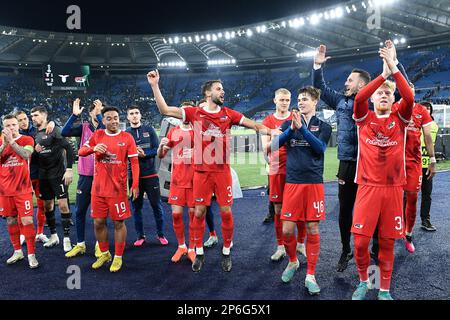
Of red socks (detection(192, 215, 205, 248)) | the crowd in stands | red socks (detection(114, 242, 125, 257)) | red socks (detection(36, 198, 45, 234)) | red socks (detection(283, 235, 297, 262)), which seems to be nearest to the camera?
red socks (detection(283, 235, 297, 262))

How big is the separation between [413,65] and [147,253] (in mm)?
35912

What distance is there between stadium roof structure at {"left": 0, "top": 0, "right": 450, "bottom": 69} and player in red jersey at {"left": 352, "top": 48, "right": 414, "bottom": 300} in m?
23.8

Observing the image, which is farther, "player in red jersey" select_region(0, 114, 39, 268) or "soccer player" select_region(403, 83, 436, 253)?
"soccer player" select_region(403, 83, 436, 253)

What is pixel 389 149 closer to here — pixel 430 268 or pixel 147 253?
pixel 430 268

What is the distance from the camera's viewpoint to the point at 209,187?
4.40 meters

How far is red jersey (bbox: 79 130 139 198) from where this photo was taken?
4.46 m

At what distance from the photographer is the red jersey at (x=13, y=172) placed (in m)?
4.62

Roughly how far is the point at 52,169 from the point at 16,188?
957 mm

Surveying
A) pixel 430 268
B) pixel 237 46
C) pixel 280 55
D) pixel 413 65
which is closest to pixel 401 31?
pixel 413 65

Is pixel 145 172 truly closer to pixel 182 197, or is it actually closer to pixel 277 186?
pixel 182 197

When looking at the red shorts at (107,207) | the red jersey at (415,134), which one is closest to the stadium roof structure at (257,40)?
the red jersey at (415,134)

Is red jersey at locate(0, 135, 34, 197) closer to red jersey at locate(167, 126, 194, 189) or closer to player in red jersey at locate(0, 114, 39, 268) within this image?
player in red jersey at locate(0, 114, 39, 268)

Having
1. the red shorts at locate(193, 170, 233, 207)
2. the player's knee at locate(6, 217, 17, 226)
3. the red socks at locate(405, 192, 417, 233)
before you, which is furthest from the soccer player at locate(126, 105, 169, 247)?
the red socks at locate(405, 192, 417, 233)
